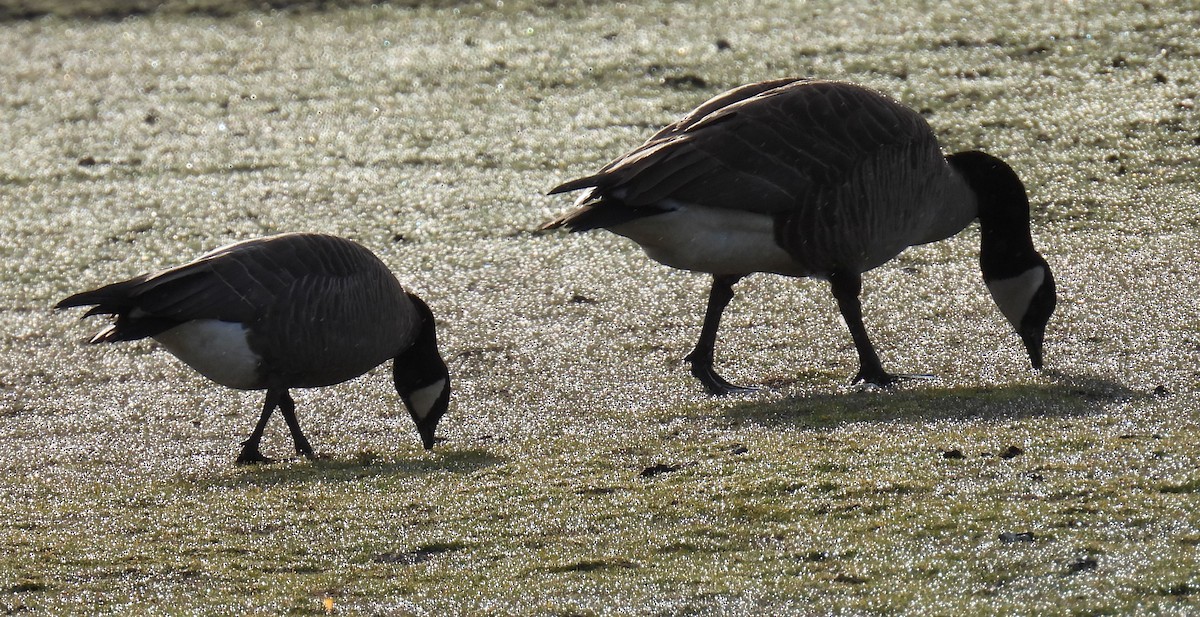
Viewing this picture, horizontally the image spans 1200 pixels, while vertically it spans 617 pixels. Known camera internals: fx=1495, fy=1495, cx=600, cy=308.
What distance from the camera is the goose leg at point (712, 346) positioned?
673 cm

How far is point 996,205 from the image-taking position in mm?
7375

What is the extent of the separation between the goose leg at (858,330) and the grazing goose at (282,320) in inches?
72.7

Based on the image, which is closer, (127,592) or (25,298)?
(127,592)

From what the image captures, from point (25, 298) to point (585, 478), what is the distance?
4.81 meters

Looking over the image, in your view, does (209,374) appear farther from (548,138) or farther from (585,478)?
(548,138)

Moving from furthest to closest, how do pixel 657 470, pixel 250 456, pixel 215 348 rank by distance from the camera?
1. pixel 215 348
2. pixel 250 456
3. pixel 657 470

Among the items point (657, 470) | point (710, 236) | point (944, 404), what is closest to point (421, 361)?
point (710, 236)

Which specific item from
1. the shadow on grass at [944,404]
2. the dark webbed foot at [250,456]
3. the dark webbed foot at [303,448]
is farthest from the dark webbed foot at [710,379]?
the dark webbed foot at [250,456]

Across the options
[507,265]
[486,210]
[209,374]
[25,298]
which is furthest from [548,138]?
[209,374]

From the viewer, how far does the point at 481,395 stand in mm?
7078

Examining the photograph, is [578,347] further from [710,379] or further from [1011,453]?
[1011,453]

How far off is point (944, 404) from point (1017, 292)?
3.75ft

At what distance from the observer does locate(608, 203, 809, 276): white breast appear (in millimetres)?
6707

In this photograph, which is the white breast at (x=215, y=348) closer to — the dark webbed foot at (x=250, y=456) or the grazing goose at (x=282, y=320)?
the grazing goose at (x=282, y=320)
